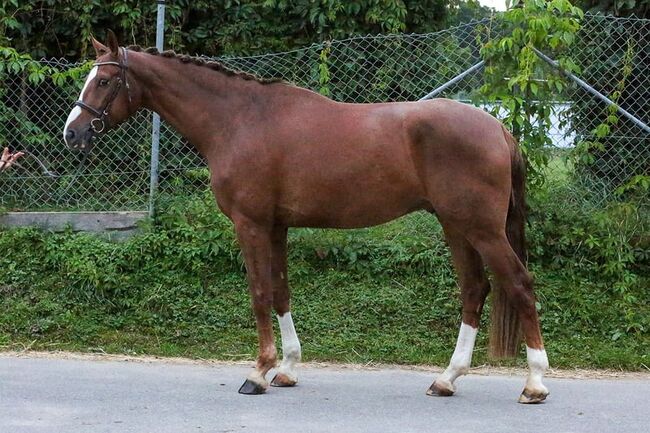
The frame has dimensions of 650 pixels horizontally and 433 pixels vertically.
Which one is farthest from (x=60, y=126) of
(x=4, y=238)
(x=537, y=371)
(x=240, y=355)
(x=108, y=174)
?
(x=537, y=371)

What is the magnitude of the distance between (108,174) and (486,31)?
3731 mm

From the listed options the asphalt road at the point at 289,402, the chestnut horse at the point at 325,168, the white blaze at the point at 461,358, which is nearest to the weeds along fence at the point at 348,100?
the chestnut horse at the point at 325,168

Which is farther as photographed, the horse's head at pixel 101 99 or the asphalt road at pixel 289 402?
the horse's head at pixel 101 99

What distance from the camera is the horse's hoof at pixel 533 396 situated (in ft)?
17.9

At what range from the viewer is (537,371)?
550 cm

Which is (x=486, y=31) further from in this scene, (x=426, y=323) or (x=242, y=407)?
(x=242, y=407)

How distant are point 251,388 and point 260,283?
0.67 metres

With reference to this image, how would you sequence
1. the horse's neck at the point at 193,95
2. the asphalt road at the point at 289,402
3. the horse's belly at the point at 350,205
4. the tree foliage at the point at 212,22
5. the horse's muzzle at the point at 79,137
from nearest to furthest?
the asphalt road at the point at 289,402, the horse's belly at the point at 350,205, the horse's muzzle at the point at 79,137, the horse's neck at the point at 193,95, the tree foliage at the point at 212,22

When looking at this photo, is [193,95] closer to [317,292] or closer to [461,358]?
[317,292]

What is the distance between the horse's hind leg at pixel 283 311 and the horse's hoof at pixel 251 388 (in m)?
0.24

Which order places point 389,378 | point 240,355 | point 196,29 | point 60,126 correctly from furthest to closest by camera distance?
point 196,29 < point 60,126 < point 240,355 < point 389,378

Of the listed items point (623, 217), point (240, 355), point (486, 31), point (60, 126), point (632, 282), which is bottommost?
point (240, 355)

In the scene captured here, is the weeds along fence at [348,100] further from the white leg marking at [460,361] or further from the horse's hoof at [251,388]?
the horse's hoof at [251,388]

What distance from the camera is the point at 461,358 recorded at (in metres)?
5.75
